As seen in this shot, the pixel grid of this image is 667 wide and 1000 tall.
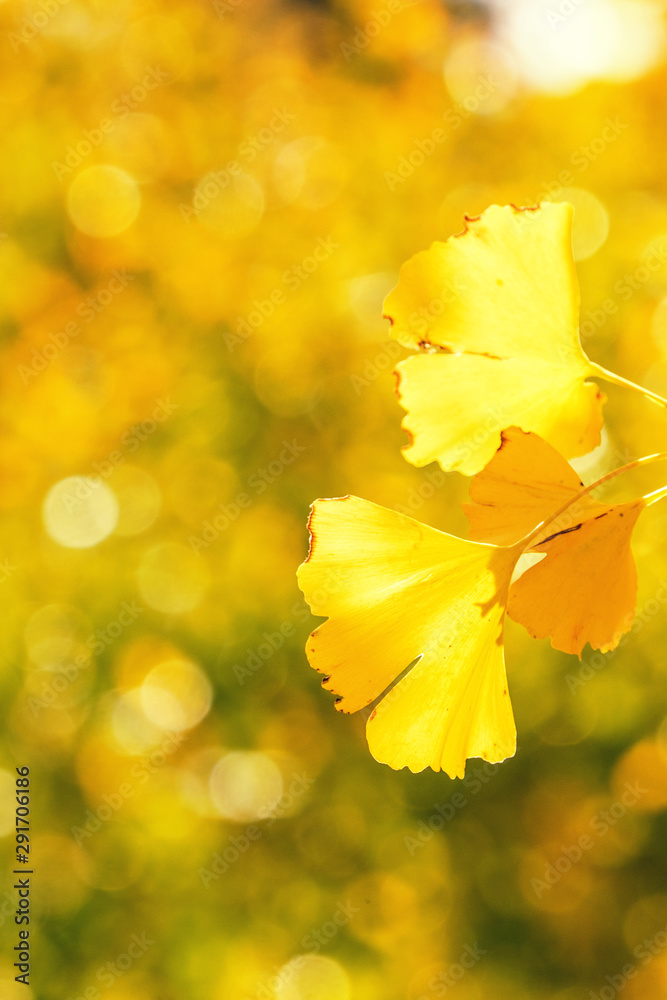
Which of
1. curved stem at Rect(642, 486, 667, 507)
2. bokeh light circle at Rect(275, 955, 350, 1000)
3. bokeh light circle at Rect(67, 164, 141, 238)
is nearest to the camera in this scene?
curved stem at Rect(642, 486, 667, 507)

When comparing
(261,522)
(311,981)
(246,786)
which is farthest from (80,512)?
(311,981)

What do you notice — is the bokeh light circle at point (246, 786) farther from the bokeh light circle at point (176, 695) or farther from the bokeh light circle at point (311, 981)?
the bokeh light circle at point (311, 981)

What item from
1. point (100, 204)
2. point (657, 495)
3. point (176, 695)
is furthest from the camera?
point (100, 204)

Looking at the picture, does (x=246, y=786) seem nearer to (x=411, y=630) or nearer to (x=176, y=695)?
(x=176, y=695)

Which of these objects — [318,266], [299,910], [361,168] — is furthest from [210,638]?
[361,168]

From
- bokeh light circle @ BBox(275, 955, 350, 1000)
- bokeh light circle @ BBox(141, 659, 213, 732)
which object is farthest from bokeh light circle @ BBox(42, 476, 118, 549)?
bokeh light circle @ BBox(275, 955, 350, 1000)

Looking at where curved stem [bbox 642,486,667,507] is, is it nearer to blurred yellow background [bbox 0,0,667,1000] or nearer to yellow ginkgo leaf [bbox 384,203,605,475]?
yellow ginkgo leaf [bbox 384,203,605,475]
